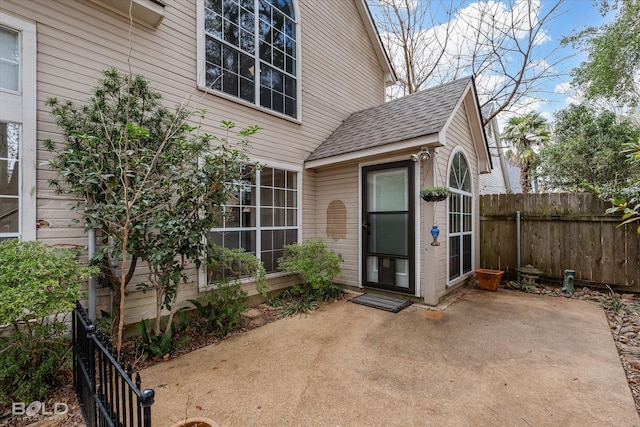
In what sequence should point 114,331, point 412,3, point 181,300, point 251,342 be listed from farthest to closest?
point 412,3 < point 181,300 < point 251,342 < point 114,331

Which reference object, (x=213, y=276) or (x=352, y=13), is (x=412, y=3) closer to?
(x=352, y=13)

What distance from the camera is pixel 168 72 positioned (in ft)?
13.4

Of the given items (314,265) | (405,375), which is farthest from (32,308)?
(314,265)

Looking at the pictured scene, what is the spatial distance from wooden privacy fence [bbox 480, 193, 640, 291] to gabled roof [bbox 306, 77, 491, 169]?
4.77 feet

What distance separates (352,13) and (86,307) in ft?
28.2

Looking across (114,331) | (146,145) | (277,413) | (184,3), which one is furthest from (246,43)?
(277,413)

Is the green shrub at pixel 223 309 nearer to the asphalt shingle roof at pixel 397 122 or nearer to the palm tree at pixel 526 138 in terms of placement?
the asphalt shingle roof at pixel 397 122

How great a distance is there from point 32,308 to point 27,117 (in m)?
2.17

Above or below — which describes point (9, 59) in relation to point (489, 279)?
above

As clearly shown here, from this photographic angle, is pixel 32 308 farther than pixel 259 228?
No

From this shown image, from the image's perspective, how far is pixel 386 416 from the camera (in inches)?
84.7

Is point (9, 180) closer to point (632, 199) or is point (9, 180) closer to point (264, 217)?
point (264, 217)

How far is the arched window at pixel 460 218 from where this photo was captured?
213 inches

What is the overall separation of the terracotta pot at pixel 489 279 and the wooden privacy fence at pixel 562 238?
106cm
